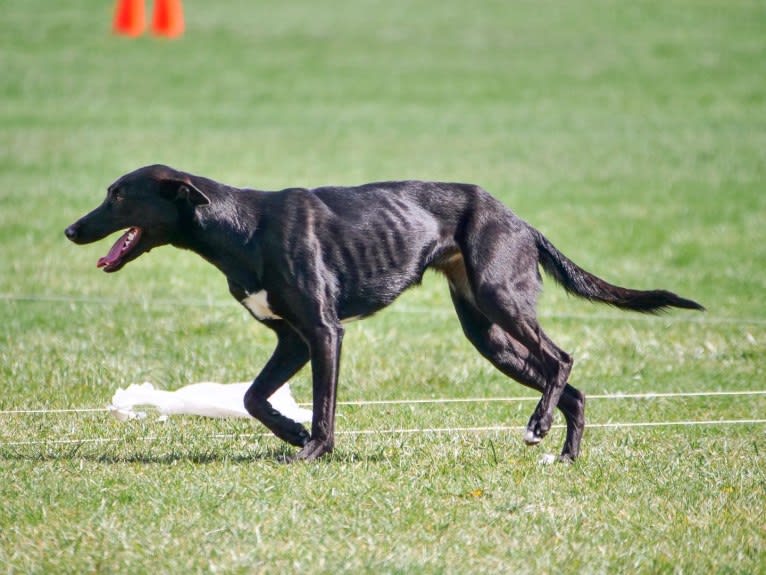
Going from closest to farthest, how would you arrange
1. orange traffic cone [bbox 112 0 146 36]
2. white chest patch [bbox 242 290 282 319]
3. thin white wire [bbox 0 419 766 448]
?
white chest patch [bbox 242 290 282 319] → thin white wire [bbox 0 419 766 448] → orange traffic cone [bbox 112 0 146 36]

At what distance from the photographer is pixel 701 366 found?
29.3ft

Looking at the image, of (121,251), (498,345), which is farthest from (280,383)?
(498,345)

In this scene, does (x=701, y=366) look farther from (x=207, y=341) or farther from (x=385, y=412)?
(x=207, y=341)

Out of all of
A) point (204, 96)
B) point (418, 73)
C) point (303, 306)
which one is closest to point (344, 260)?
point (303, 306)

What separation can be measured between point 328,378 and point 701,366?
3.50 m

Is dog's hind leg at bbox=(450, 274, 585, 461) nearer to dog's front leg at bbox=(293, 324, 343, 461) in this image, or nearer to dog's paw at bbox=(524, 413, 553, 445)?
dog's paw at bbox=(524, 413, 553, 445)

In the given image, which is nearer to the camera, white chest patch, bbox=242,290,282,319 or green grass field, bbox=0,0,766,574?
green grass field, bbox=0,0,766,574

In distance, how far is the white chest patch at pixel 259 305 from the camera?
6336 mm

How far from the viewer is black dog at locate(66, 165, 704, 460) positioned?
632cm

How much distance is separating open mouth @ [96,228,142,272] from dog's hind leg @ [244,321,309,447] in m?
0.76

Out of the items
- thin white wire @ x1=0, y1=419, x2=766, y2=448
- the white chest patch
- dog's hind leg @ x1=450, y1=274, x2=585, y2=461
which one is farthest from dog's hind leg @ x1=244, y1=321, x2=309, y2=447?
dog's hind leg @ x1=450, y1=274, x2=585, y2=461

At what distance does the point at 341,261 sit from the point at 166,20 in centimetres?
2744

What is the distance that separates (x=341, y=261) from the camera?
6.53m

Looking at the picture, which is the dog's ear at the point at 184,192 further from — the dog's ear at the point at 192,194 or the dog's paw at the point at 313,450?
the dog's paw at the point at 313,450
